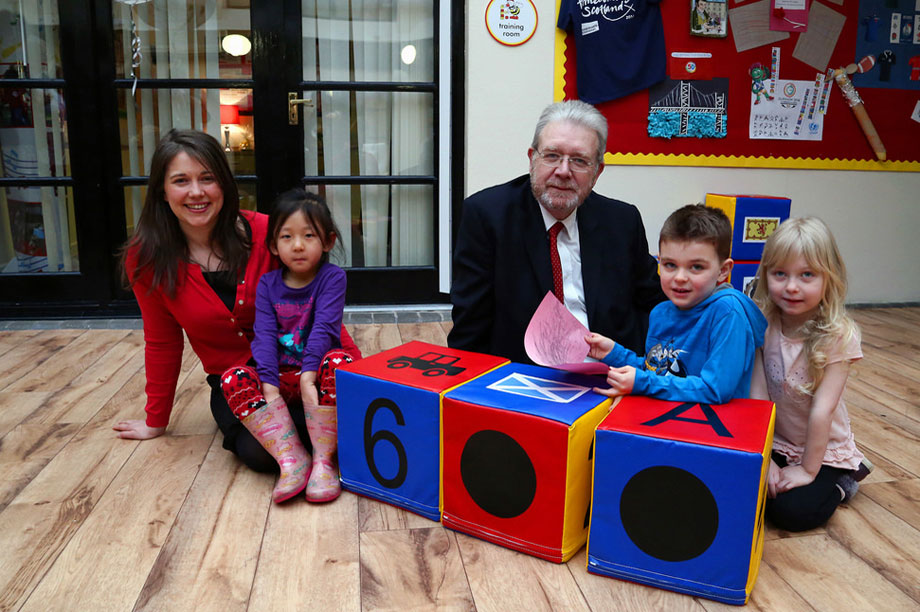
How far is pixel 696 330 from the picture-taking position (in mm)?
1427

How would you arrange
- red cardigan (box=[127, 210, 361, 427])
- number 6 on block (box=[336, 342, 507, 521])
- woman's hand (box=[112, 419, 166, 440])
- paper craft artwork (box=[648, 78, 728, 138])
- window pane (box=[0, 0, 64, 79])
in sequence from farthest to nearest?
paper craft artwork (box=[648, 78, 728, 138]), window pane (box=[0, 0, 64, 79]), woman's hand (box=[112, 419, 166, 440]), red cardigan (box=[127, 210, 361, 427]), number 6 on block (box=[336, 342, 507, 521])

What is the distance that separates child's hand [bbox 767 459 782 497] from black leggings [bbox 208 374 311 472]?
1.08m

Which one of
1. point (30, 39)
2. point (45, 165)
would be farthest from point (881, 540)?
point (30, 39)

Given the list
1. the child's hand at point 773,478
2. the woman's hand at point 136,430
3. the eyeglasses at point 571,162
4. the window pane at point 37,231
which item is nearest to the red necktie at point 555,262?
the eyeglasses at point 571,162

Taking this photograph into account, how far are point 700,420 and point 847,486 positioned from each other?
525 mm

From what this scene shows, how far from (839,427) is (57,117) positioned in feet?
11.0

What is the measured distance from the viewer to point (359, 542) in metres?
1.40

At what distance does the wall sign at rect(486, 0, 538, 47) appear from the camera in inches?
126

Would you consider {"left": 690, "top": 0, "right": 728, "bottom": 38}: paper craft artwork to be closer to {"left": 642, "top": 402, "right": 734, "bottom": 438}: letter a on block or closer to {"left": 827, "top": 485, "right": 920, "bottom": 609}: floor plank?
{"left": 827, "top": 485, "right": 920, "bottom": 609}: floor plank

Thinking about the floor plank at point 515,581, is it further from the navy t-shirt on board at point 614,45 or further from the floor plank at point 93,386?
the navy t-shirt on board at point 614,45

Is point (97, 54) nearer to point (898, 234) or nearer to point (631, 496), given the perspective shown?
point (631, 496)

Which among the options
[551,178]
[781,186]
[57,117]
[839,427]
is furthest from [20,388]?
[781,186]

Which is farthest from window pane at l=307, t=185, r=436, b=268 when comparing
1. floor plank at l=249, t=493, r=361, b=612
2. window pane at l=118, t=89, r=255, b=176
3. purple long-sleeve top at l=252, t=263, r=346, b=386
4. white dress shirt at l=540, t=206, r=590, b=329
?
floor plank at l=249, t=493, r=361, b=612

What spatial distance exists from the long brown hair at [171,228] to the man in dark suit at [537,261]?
591 mm
